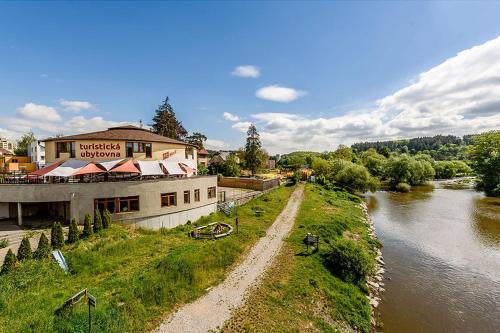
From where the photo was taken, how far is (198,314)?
1053 cm

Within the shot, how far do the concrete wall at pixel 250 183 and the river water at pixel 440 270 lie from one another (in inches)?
675

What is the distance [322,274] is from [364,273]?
2953 millimetres

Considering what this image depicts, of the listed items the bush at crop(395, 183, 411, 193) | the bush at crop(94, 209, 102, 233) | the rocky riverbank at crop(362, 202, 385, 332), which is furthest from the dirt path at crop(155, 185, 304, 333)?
the bush at crop(395, 183, 411, 193)

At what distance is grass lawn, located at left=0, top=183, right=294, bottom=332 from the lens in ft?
30.7

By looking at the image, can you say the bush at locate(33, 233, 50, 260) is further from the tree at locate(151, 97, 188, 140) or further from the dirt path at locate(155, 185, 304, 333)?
the tree at locate(151, 97, 188, 140)

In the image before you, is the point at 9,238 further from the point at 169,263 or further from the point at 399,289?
the point at 399,289

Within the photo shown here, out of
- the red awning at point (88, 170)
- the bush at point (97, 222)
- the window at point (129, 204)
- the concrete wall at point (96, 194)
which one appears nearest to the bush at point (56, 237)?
the bush at point (97, 222)

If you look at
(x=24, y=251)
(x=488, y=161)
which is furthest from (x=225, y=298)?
(x=488, y=161)

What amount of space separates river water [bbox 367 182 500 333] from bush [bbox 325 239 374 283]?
1847 mm

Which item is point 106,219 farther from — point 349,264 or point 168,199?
point 349,264

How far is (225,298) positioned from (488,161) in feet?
228

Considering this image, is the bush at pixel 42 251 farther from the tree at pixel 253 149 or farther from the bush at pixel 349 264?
the tree at pixel 253 149

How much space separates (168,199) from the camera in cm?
2209

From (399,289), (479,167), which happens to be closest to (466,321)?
(399,289)
